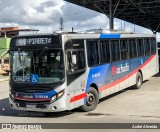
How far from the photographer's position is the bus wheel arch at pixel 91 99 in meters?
12.0

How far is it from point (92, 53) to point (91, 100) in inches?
60.4

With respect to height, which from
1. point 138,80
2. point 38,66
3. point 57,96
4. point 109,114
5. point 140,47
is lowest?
point 109,114

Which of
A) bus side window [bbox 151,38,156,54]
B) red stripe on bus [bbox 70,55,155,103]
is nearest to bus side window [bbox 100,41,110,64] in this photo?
red stripe on bus [bbox 70,55,155,103]

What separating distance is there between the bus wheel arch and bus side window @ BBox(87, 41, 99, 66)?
78 centimetres

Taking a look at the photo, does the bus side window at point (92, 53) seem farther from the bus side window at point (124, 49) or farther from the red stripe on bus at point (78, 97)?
the bus side window at point (124, 49)

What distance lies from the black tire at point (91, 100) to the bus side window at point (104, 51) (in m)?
1.38

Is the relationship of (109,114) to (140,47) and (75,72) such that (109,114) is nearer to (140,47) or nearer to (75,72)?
(75,72)

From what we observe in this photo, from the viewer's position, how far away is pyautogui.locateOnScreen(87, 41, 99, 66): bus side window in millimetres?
12352

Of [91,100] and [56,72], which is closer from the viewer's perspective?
[56,72]

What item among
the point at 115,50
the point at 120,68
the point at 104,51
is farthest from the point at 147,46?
the point at 104,51

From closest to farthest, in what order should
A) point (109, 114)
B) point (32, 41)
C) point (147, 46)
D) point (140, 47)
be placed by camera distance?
point (32, 41) → point (109, 114) → point (140, 47) → point (147, 46)

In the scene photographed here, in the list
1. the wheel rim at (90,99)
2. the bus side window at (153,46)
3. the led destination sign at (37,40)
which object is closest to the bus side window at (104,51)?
the wheel rim at (90,99)

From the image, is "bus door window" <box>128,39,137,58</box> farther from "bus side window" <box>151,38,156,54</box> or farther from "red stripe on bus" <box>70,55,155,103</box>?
"bus side window" <box>151,38,156,54</box>

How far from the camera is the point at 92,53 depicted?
1259cm
